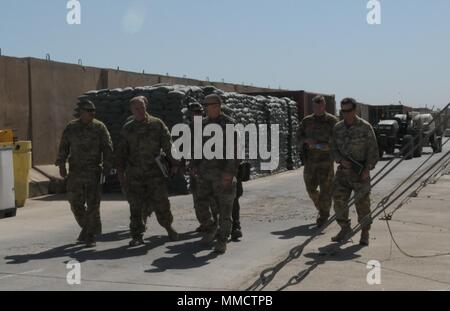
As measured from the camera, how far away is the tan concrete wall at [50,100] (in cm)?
1408

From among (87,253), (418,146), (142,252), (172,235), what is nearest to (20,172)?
(172,235)

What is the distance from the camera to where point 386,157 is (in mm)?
24547

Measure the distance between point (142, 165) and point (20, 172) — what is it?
17.1 ft

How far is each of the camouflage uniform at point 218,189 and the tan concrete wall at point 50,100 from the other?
819 centimetres

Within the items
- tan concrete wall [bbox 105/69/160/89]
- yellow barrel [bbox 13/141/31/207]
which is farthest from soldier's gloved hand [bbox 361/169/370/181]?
tan concrete wall [bbox 105/69/160/89]

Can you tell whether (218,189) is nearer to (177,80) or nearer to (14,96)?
(14,96)

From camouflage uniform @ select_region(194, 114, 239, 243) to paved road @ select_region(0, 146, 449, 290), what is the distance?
1.06ft

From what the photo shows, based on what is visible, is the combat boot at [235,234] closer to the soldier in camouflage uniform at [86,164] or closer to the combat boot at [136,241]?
the combat boot at [136,241]

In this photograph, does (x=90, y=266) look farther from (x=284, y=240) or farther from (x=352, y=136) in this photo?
(x=352, y=136)

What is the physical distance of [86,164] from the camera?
7.10m

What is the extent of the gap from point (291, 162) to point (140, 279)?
14226 millimetres

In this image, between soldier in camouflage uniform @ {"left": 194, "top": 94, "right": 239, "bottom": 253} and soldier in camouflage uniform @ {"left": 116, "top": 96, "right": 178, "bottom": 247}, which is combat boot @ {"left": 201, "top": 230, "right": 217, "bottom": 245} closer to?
soldier in camouflage uniform @ {"left": 194, "top": 94, "right": 239, "bottom": 253}
